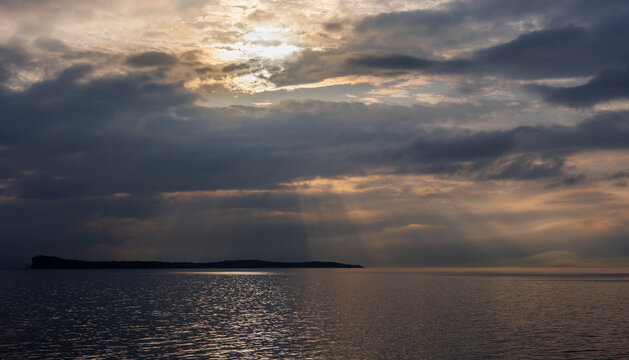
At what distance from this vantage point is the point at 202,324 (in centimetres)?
7806

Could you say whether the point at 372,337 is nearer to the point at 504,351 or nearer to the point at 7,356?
the point at 504,351

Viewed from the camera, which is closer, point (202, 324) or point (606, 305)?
point (202, 324)

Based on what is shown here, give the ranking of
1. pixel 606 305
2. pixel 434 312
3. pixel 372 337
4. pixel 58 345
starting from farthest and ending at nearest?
pixel 606 305 → pixel 434 312 → pixel 372 337 → pixel 58 345

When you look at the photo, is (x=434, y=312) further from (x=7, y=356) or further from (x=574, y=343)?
(x=7, y=356)

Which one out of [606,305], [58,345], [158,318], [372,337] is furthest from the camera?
[606,305]

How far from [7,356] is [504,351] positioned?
173 feet

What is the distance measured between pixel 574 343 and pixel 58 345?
198 ft

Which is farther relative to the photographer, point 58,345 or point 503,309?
point 503,309

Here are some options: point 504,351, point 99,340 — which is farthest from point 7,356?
point 504,351

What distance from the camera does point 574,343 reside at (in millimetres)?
59344

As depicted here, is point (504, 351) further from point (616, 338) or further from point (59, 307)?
point (59, 307)

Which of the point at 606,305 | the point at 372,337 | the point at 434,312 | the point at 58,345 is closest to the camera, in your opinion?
the point at 58,345

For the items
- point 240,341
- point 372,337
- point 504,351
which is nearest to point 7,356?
point 240,341

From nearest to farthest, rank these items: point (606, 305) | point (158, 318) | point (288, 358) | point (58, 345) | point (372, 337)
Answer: point (288, 358)
point (58, 345)
point (372, 337)
point (158, 318)
point (606, 305)
